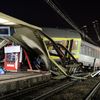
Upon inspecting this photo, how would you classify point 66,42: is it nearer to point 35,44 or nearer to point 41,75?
point 35,44

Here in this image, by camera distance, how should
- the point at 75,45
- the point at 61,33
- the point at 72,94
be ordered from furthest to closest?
the point at 61,33 < the point at 75,45 < the point at 72,94

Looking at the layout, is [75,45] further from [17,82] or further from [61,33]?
[17,82]

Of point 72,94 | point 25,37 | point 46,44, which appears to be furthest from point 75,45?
point 72,94

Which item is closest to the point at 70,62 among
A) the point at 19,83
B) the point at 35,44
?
the point at 35,44

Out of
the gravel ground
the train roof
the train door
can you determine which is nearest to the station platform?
the train door

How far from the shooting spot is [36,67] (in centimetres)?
1806

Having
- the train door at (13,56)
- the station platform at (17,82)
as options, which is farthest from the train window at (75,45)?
the train door at (13,56)

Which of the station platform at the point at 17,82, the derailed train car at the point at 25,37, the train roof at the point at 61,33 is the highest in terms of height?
the train roof at the point at 61,33

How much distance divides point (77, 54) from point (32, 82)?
843 cm

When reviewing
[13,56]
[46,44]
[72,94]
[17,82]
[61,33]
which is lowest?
[72,94]

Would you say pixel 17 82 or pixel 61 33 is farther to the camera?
pixel 61 33

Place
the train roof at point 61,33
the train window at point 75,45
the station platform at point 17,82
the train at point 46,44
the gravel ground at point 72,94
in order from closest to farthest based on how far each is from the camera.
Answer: the gravel ground at point 72,94 < the station platform at point 17,82 < the train at point 46,44 < the train window at point 75,45 < the train roof at point 61,33

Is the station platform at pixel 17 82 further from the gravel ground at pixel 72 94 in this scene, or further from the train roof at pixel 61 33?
the train roof at pixel 61 33

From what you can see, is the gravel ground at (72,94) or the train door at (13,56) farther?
the train door at (13,56)
